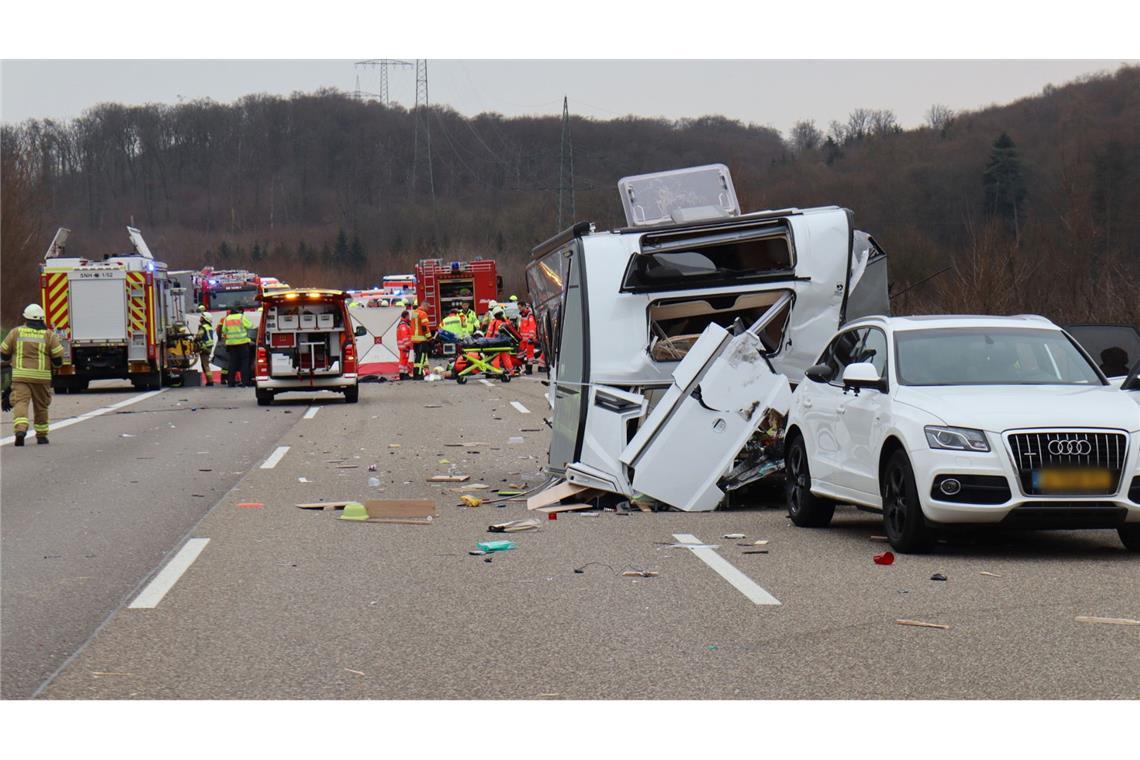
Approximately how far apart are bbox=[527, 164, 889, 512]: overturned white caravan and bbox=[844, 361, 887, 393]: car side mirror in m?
2.06

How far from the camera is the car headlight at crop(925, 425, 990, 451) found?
9352 mm

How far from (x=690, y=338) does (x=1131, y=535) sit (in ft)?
16.9

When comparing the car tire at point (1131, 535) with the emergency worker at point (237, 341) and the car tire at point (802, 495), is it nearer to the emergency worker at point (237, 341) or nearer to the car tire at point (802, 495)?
the car tire at point (802, 495)

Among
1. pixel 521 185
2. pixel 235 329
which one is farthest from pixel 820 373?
pixel 521 185

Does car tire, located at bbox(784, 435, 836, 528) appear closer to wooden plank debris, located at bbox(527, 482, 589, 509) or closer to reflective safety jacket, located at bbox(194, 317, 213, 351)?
wooden plank debris, located at bbox(527, 482, 589, 509)

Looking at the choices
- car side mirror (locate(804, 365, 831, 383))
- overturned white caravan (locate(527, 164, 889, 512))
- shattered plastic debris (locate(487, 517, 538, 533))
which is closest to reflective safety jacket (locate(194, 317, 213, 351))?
overturned white caravan (locate(527, 164, 889, 512))

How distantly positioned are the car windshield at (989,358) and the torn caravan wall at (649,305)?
218cm

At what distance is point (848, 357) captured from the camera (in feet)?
38.1

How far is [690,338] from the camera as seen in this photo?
46.0 feet

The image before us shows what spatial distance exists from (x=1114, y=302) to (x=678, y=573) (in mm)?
24761

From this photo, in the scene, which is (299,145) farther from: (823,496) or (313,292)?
(823,496)

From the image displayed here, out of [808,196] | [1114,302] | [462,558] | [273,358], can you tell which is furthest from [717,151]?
[462,558]

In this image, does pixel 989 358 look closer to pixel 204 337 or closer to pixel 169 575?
pixel 169 575

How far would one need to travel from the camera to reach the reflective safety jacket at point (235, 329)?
35.3 metres
